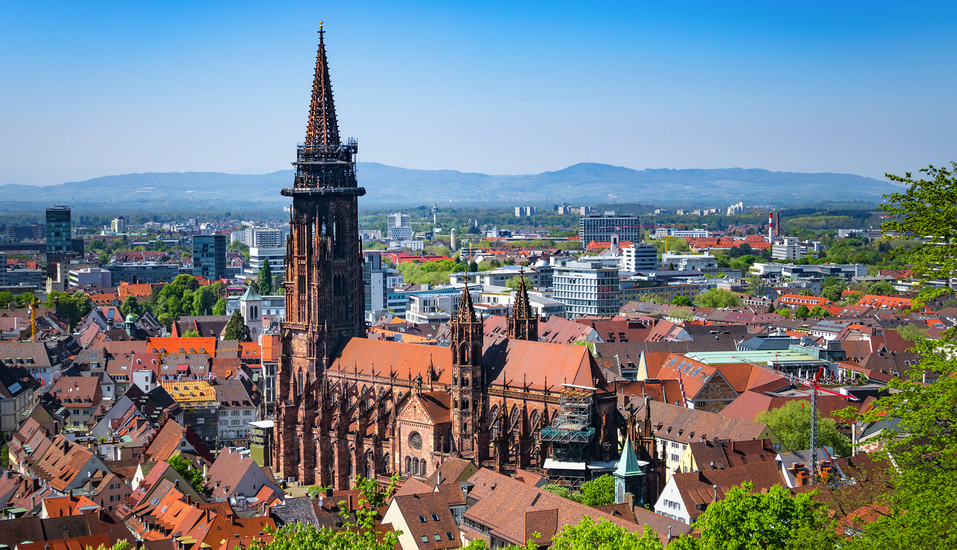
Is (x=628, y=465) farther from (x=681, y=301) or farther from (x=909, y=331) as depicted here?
(x=681, y=301)

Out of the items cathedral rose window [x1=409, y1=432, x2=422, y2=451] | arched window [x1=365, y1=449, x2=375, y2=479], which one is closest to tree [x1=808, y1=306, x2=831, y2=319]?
arched window [x1=365, y1=449, x2=375, y2=479]

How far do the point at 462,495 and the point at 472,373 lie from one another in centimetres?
1531

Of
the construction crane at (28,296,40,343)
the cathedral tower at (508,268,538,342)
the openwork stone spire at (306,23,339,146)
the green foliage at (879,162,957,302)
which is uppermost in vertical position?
the openwork stone spire at (306,23,339,146)

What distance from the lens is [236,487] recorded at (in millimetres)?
73312

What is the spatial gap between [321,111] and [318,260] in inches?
510

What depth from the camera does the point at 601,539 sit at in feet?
131

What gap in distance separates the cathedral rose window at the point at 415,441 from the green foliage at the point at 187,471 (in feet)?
Result: 49.2

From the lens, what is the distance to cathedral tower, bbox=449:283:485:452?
7681 cm

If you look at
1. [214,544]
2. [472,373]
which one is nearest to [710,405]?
[472,373]

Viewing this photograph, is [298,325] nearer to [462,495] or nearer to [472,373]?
[472,373]

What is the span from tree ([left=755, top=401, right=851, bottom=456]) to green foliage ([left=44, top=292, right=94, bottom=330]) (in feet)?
452

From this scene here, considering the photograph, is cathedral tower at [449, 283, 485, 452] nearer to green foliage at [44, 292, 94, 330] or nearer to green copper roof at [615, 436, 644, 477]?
green copper roof at [615, 436, 644, 477]

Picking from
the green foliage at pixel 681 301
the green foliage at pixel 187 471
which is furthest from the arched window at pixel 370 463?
the green foliage at pixel 681 301

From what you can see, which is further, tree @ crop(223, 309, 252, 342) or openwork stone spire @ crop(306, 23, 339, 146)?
tree @ crop(223, 309, 252, 342)
